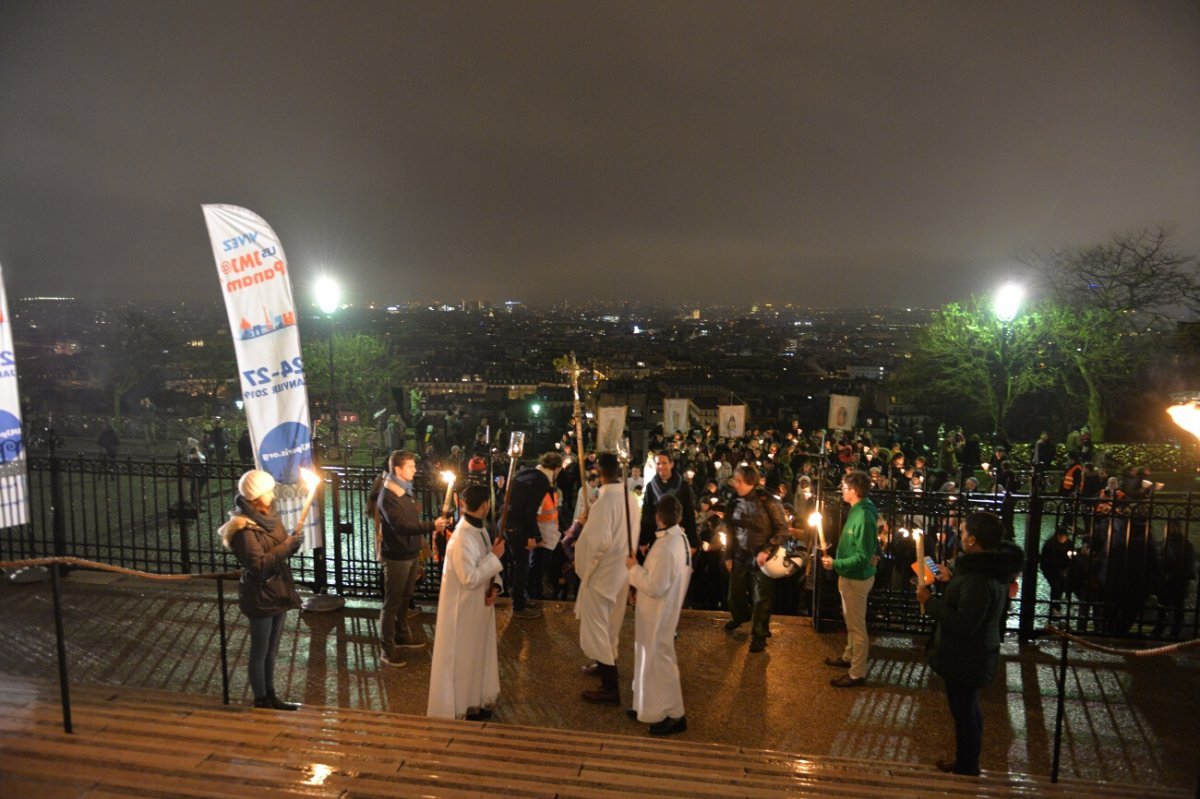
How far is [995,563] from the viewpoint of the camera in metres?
4.73

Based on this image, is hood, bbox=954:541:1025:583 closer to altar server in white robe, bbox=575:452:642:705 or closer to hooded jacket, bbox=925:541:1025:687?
hooded jacket, bbox=925:541:1025:687

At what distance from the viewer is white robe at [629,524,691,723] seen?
5.64 m

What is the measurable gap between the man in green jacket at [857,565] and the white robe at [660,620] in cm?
167

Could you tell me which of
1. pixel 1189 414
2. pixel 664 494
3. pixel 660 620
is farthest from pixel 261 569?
pixel 1189 414

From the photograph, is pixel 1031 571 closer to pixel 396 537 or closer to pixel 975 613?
pixel 975 613

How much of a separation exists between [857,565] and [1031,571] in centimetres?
238

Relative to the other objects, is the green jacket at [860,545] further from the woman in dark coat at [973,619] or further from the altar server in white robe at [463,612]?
the altar server in white robe at [463,612]

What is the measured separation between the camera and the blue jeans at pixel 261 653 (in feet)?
18.7

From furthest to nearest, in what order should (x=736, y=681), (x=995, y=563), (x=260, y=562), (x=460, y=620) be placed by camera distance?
1. (x=736, y=681)
2. (x=460, y=620)
3. (x=260, y=562)
4. (x=995, y=563)

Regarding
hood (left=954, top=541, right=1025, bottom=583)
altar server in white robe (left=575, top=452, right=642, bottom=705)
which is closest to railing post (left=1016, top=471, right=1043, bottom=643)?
hood (left=954, top=541, right=1025, bottom=583)

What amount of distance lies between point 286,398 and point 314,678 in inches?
111

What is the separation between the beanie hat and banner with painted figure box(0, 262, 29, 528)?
4.93 meters

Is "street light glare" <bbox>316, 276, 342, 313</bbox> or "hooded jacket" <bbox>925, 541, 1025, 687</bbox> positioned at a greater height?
"street light glare" <bbox>316, 276, 342, 313</bbox>

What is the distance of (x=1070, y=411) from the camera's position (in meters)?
30.0
